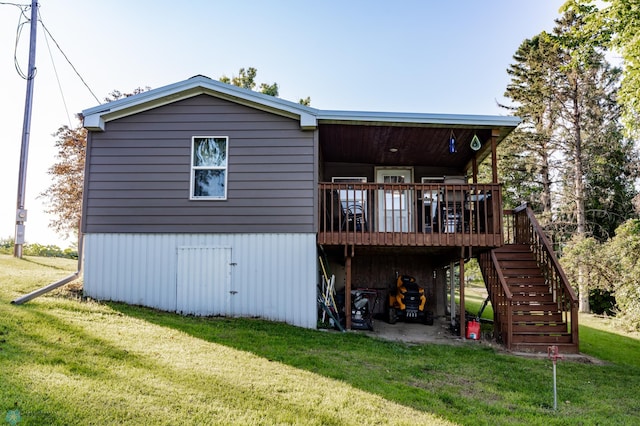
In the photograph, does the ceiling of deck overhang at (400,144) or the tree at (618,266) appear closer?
the ceiling of deck overhang at (400,144)

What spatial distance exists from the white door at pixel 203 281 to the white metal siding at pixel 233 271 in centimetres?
8

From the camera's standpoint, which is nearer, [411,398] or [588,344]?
[411,398]

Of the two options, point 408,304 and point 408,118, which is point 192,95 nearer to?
point 408,118

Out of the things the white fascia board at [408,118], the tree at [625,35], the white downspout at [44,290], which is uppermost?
the tree at [625,35]

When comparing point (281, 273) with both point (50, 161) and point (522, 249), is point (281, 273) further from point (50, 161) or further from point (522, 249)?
point (50, 161)

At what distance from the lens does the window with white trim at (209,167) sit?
27.4 feet

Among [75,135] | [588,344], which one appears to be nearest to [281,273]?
[588,344]

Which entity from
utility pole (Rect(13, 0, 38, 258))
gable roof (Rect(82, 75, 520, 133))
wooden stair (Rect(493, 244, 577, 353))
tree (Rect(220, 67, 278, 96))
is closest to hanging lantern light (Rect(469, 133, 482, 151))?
gable roof (Rect(82, 75, 520, 133))

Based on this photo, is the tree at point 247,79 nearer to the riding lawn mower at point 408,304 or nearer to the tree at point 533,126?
the tree at point 533,126

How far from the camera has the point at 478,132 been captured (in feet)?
28.3

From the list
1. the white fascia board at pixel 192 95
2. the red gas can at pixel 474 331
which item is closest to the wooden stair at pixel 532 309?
the red gas can at pixel 474 331

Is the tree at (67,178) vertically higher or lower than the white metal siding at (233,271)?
higher

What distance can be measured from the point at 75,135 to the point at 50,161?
128 cm

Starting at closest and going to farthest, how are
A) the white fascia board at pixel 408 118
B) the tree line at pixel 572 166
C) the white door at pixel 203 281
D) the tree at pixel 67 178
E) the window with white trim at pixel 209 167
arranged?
the white fascia board at pixel 408 118
the white door at pixel 203 281
the window with white trim at pixel 209 167
the tree line at pixel 572 166
the tree at pixel 67 178
